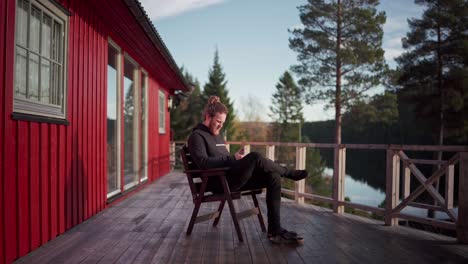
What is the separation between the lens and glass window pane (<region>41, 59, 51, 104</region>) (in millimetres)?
3104

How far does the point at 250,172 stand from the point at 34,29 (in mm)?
1944

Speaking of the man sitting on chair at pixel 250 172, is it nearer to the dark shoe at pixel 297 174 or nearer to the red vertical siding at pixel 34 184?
the dark shoe at pixel 297 174

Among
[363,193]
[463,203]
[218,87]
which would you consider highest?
[218,87]

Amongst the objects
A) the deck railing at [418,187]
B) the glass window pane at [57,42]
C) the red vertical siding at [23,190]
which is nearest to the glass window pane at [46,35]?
the glass window pane at [57,42]

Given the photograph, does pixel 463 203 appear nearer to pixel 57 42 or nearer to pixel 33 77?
pixel 33 77

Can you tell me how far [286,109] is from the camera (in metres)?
41.0

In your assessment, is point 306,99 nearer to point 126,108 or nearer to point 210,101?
point 126,108

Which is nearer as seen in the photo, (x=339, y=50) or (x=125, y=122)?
(x=125, y=122)

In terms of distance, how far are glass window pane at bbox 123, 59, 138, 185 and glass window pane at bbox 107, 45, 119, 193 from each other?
0.55 meters

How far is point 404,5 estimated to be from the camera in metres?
23.8

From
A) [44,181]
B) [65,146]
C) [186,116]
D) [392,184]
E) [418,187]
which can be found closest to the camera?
[44,181]

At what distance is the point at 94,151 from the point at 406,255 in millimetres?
3182

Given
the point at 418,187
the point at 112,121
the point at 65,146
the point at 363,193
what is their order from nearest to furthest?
the point at 65,146
the point at 418,187
the point at 112,121
the point at 363,193

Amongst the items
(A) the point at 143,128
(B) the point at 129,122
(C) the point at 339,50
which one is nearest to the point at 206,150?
(B) the point at 129,122
